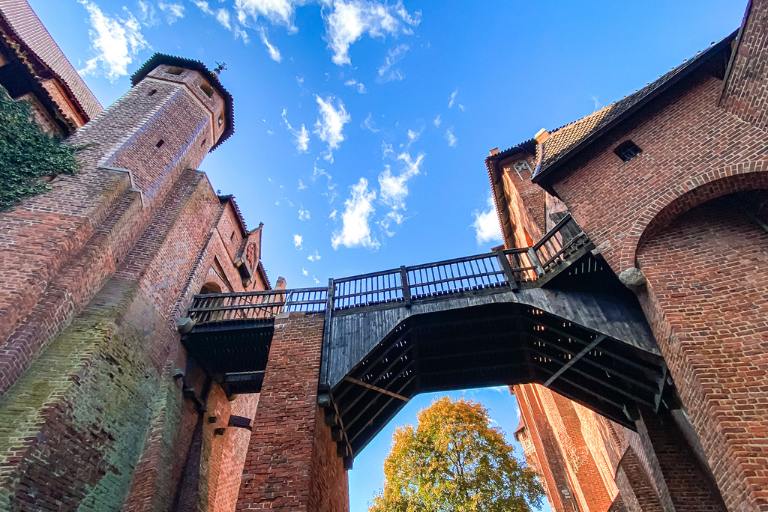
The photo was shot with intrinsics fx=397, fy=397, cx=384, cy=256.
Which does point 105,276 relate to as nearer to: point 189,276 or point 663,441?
point 189,276

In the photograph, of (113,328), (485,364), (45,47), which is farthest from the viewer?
(45,47)

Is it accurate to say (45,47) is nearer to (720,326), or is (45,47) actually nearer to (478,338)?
(478,338)

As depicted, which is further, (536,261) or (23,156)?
(23,156)

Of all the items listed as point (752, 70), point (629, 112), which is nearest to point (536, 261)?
point (629, 112)

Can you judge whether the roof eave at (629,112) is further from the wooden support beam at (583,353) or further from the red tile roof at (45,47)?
the red tile roof at (45,47)

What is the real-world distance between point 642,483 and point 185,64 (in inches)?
781

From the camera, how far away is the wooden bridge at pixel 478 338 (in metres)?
8.00

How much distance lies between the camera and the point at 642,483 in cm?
895

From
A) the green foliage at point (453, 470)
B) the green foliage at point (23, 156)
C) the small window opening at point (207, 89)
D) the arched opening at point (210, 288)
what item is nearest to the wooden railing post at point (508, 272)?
the green foliage at point (453, 470)

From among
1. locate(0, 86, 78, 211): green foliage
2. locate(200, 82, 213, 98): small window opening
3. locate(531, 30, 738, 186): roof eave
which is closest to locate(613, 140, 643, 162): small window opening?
locate(531, 30, 738, 186): roof eave

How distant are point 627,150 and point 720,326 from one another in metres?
4.32

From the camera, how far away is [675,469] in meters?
7.50

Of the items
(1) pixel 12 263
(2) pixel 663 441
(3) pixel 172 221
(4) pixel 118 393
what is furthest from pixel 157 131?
(2) pixel 663 441

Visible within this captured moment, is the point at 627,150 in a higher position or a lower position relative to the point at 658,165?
higher
